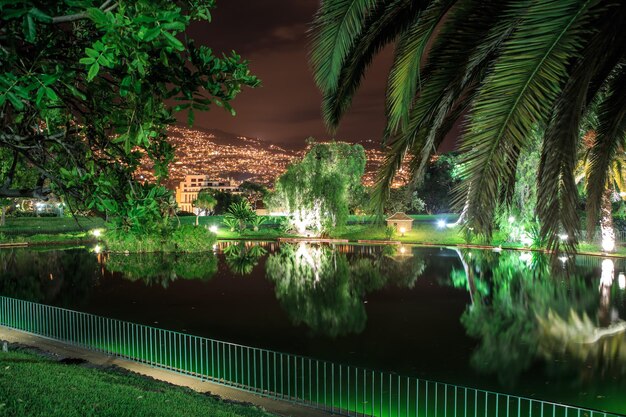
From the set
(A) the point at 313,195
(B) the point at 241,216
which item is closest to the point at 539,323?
(A) the point at 313,195

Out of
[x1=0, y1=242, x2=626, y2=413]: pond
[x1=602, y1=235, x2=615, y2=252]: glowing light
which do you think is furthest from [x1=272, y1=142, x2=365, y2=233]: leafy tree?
[x1=602, y1=235, x2=615, y2=252]: glowing light

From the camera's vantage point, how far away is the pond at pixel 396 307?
12477 mm

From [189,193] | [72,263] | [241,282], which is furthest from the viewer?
[189,193]

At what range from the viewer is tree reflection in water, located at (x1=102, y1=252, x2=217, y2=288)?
87.3 feet

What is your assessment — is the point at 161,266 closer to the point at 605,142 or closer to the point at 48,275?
A: the point at 48,275

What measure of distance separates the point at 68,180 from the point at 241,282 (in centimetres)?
2065

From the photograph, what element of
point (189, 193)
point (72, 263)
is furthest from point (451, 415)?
point (189, 193)

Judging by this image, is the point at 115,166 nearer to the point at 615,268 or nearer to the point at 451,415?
the point at 451,415

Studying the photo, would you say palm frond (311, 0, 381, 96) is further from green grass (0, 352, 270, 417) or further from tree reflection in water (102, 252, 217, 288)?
tree reflection in water (102, 252, 217, 288)

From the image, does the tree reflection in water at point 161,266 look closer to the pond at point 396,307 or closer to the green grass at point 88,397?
the pond at point 396,307

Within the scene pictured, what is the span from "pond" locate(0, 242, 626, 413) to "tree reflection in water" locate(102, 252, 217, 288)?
9 cm

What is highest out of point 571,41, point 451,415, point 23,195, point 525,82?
point 571,41

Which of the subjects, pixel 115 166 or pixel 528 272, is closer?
pixel 115 166

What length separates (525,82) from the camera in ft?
13.3
